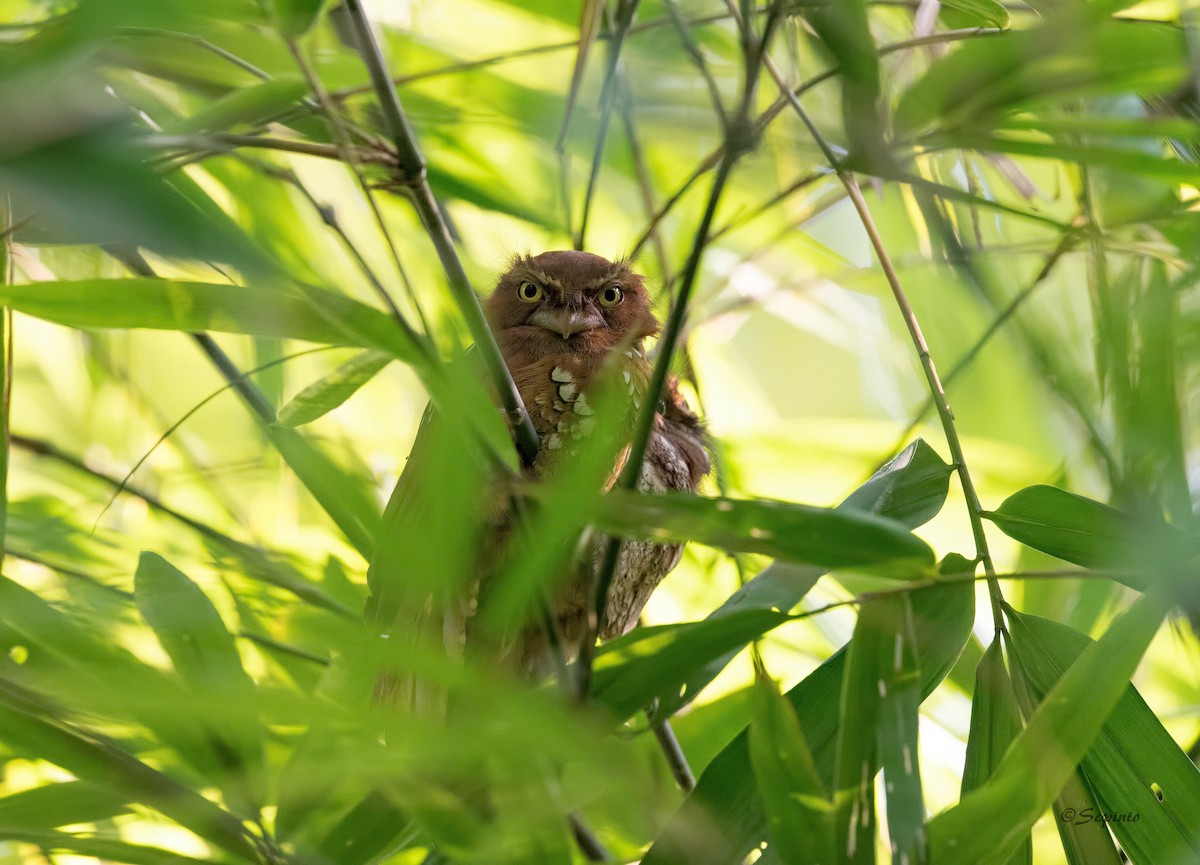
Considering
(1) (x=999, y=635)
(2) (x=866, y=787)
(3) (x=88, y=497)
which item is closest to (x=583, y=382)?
(1) (x=999, y=635)

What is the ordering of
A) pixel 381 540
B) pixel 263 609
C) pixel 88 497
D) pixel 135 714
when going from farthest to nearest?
pixel 88 497, pixel 263 609, pixel 381 540, pixel 135 714

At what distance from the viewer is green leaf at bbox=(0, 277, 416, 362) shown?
98 centimetres

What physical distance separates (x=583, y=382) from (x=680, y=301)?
2.68 feet

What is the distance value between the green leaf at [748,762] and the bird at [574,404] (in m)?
0.34

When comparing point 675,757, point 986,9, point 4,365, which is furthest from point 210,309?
point 675,757

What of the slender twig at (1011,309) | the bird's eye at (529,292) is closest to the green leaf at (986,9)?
the slender twig at (1011,309)

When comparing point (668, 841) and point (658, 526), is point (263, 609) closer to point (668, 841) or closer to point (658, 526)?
point (668, 841)

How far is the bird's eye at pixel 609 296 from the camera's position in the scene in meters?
2.06

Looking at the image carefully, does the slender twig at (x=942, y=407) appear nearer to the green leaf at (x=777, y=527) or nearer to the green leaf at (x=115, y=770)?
the green leaf at (x=777, y=527)

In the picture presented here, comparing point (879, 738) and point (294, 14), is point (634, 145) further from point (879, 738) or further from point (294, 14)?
point (879, 738)

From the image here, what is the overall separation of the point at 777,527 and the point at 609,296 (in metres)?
1.17

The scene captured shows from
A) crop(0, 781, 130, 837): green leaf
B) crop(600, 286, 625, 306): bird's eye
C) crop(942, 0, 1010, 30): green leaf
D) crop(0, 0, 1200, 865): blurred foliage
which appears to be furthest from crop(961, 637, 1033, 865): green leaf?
crop(600, 286, 625, 306): bird's eye

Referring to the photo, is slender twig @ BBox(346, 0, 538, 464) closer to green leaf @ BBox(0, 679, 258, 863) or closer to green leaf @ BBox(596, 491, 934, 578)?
green leaf @ BBox(596, 491, 934, 578)

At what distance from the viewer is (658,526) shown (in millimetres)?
946
